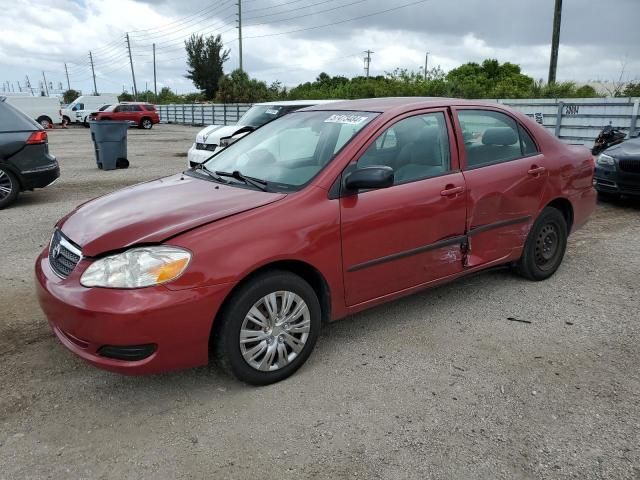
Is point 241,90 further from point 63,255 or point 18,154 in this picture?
point 63,255

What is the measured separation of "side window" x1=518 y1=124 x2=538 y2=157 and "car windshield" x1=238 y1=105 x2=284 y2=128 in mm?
6394

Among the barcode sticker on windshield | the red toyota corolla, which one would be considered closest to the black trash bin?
the red toyota corolla

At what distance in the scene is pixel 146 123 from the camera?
111 ft

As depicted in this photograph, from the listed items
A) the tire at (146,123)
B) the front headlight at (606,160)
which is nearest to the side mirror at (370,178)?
the front headlight at (606,160)

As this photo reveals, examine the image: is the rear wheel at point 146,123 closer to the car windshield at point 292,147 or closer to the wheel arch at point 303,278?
the car windshield at point 292,147

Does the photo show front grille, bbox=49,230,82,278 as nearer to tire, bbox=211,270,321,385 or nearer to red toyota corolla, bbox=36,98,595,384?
red toyota corolla, bbox=36,98,595,384

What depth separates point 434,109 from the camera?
3900mm

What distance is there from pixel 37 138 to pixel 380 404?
7313 mm

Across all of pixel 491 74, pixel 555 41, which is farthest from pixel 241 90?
pixel 491 74

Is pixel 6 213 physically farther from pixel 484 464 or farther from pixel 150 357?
pixel 484 464

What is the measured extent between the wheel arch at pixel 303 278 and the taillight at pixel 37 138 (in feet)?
21.5

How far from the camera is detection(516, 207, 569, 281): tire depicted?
4.55 m

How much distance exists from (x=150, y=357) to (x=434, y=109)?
2.60 m

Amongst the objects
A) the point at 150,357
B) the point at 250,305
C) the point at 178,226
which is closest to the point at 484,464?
the point at 250,305
